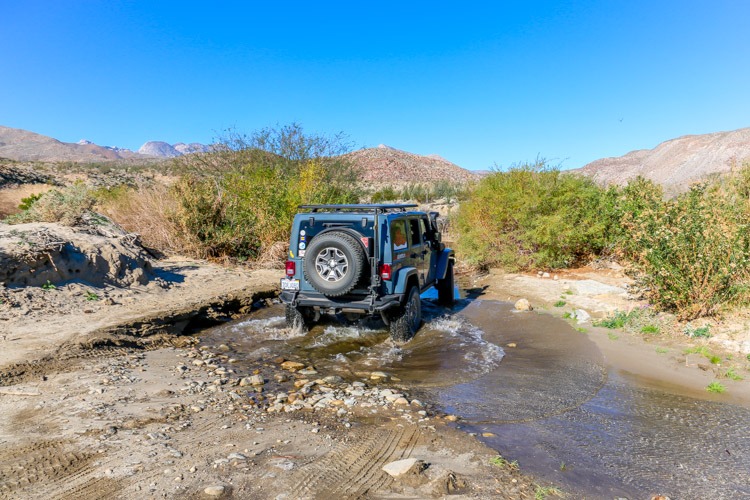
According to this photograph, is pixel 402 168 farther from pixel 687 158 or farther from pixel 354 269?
pixel 354 269

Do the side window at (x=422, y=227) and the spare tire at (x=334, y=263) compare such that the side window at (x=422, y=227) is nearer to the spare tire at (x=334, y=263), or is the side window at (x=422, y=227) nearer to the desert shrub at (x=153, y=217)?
the spare tire at (x=334, y=263)

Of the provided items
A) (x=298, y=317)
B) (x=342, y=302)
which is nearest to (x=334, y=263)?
(x=342, y=302)

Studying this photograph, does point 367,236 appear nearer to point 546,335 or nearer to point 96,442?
point 546,335

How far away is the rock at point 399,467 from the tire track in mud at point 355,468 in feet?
0.14

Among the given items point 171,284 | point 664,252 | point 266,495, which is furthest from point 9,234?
point 664,252

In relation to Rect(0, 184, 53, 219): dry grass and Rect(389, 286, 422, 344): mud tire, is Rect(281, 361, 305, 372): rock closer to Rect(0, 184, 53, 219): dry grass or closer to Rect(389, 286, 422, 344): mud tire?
Rect(389, 286, 422, 344): mud tire

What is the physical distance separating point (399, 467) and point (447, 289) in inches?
272

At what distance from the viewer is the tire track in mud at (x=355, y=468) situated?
3.42m

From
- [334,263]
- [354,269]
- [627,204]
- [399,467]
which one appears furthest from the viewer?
[627,204]

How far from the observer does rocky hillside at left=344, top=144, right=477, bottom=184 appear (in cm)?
6434

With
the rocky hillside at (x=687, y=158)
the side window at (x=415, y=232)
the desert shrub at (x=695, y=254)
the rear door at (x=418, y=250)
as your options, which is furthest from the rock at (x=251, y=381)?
the rocky hillside at (x=687, y=158)

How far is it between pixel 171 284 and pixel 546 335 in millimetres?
8196

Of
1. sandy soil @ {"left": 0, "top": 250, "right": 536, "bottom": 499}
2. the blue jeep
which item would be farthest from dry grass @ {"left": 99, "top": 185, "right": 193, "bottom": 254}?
the blue jeep

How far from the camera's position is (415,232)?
28.6 feet
